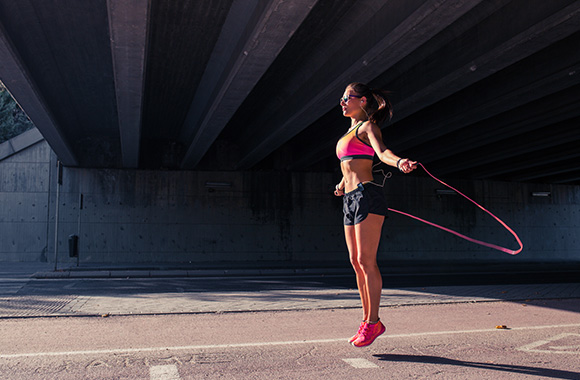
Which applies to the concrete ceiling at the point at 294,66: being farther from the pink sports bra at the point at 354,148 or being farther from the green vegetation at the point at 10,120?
the green vegetation at the point at 10,120

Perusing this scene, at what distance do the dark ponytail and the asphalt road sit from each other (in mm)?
1975

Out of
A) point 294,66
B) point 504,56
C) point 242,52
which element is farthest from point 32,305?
point 504,56

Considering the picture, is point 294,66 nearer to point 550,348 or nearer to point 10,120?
point 550,348

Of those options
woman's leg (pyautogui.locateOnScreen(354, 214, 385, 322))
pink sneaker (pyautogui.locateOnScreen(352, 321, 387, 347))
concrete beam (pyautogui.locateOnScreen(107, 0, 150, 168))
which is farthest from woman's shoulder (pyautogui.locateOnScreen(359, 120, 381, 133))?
concrete beam (pyautogui.locateOnScreen(107, 0, 150, 168))

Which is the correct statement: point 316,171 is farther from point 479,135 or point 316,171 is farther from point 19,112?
point 19,112

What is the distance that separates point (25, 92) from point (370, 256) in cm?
965

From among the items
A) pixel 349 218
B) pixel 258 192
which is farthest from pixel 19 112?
pixel 349 218

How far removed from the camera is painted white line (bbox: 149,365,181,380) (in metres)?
3.24

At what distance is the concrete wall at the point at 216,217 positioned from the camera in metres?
18.6

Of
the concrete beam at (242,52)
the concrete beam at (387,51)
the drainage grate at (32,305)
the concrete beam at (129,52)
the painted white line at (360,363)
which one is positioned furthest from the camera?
the concrete beam at (242,52)

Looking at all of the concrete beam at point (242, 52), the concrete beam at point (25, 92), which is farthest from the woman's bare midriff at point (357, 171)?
the concrete beam at point (25, 92)

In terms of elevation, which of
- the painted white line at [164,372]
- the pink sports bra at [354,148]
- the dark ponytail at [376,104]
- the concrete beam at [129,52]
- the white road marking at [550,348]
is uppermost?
the concrete beam at [129,52]

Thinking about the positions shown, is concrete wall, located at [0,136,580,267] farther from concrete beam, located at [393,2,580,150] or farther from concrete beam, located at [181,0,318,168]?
concrete beam, located at [393,2,580,150]

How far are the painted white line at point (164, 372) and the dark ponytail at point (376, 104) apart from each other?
251 cm
